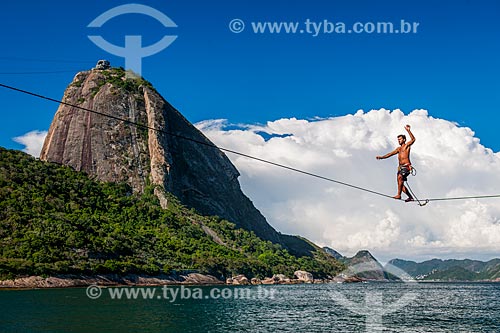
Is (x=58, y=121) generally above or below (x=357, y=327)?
above

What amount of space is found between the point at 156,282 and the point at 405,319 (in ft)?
255

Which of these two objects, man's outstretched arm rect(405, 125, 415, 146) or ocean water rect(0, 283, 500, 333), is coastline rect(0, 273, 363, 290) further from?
man's outstretched arm rect(405, 125, 415, 146)

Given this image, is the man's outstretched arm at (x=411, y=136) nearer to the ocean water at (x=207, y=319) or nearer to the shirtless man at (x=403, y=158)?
the shirtless man at (x=403, y=158)

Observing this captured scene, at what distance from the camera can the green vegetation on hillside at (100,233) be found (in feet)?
377

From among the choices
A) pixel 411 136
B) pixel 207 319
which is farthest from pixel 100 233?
pixel 411 136

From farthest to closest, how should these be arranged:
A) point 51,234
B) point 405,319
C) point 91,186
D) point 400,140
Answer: point 91,186 < point 51,234 < point 405,319 < point 400,140

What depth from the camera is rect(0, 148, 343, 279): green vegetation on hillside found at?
115 m

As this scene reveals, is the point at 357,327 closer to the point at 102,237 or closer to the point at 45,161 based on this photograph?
the point at 102,237

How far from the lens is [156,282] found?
125750mm

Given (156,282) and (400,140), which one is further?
(156,282)

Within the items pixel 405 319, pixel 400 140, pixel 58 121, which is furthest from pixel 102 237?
pixel 400 140

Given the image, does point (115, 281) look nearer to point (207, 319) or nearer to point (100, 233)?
point (100, 233)

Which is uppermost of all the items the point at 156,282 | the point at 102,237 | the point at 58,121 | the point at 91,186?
the point at 58,121

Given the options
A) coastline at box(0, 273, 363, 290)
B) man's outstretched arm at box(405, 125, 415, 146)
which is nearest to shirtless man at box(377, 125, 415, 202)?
man's outstretched arm at box(405, 125, 415, 146)
